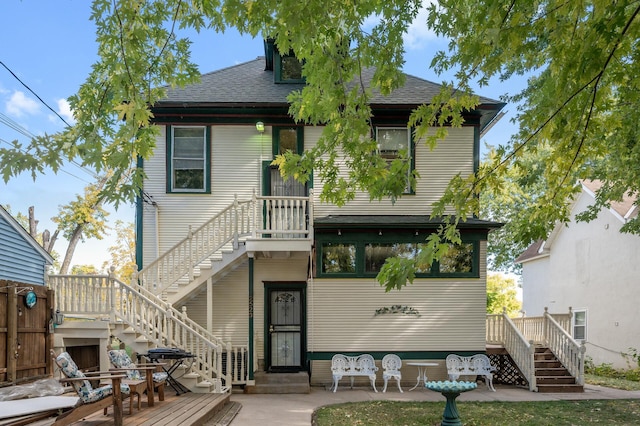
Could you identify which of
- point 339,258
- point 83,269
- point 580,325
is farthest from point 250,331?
point 83,269

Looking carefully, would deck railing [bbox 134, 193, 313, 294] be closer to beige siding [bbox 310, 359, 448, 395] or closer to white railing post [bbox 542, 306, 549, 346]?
beige siding [bbox 310, 359, 448, 395]

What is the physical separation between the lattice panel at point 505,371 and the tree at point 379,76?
897 centimetres

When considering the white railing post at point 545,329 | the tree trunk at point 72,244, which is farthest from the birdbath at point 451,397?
the tree trunk at point 72,244

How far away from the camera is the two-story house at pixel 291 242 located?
485 inches

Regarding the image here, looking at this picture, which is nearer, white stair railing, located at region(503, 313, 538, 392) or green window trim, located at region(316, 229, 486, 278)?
white stair railing, located at region(503, 313, 538, 392)

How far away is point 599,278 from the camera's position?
1791 centimetres

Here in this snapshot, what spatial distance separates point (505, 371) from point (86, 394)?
10.3 meters

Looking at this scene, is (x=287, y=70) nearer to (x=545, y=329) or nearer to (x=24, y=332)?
(x=24, y=332)

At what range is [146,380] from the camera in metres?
8.46

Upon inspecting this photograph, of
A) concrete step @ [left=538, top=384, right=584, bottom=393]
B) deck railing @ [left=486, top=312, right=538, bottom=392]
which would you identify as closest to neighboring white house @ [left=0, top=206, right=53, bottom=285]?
deck railing @ [left=486, top=312, right=538, bottom=392]

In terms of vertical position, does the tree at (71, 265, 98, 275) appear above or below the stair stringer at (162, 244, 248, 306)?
below

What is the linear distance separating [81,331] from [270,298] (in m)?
4.36

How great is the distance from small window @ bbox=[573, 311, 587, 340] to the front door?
36.3ft

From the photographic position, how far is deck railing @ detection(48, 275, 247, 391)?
10.7 meters
